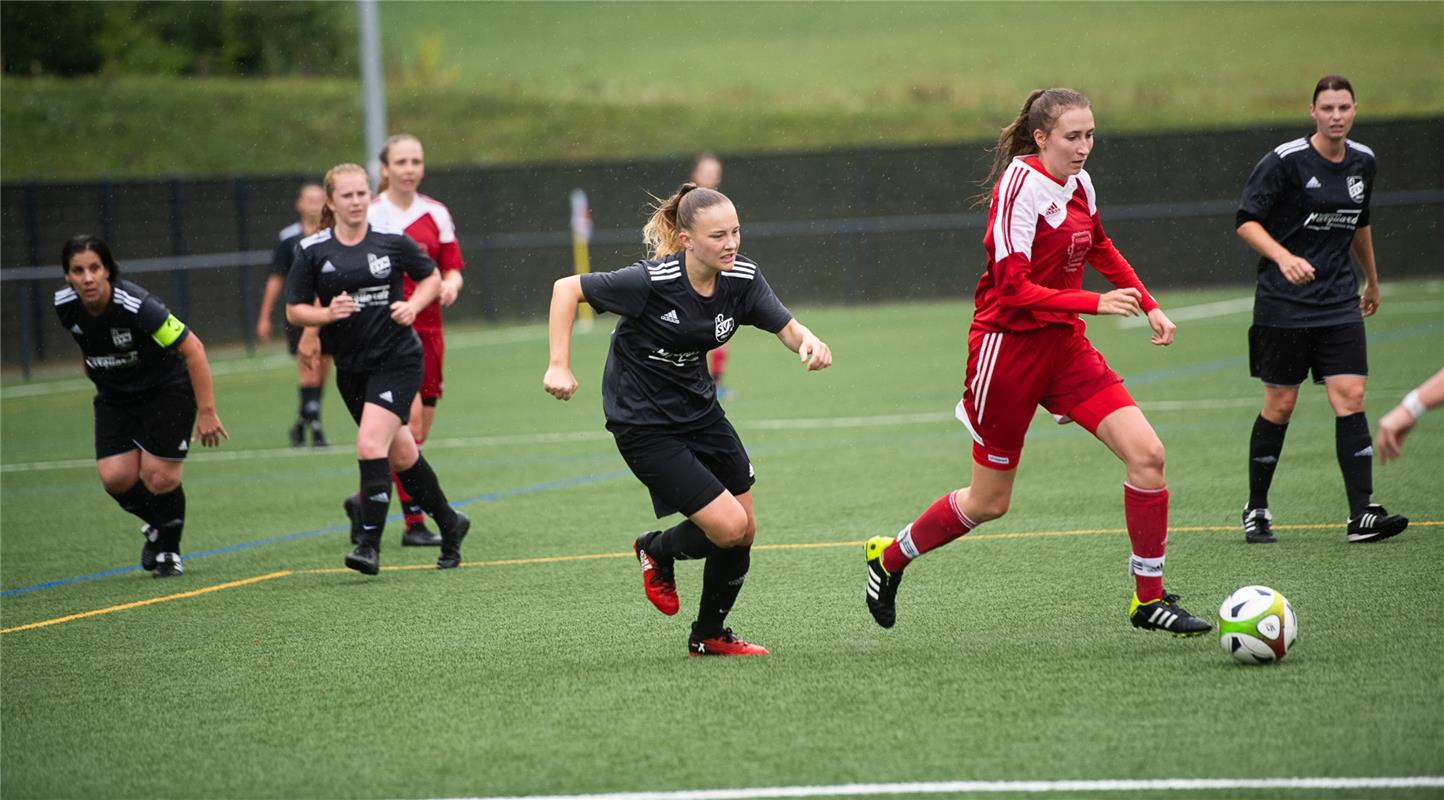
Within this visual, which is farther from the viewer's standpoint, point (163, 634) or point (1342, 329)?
point (1342, 329)

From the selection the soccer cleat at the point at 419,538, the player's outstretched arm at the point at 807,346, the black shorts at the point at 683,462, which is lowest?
the soccer cleat at the point at 419,538

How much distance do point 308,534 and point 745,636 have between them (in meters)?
3.99

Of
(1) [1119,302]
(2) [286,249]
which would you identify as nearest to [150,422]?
(1) [1119,302]

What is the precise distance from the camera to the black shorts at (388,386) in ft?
25.9

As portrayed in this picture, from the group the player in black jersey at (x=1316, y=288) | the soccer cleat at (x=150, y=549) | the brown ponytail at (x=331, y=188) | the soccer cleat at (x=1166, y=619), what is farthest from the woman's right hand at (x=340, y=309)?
the player in black jersey at (x=1316, y=288)

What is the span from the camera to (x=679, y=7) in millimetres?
55719

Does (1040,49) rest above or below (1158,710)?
above

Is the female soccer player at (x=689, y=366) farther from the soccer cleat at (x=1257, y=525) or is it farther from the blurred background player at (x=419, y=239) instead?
the blurred background player at (x=419, y=239)

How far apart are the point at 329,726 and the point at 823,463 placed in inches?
246

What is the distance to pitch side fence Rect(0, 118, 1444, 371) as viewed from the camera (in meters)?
26.3

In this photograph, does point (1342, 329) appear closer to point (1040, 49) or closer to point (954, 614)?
point (954, 614)

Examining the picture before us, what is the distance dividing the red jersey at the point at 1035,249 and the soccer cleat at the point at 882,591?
96 cm

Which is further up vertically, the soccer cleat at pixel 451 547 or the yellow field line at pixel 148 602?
the soccer cleat at pixel 451 547

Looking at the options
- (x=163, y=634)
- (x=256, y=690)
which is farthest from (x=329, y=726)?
(x=163, y=634)
